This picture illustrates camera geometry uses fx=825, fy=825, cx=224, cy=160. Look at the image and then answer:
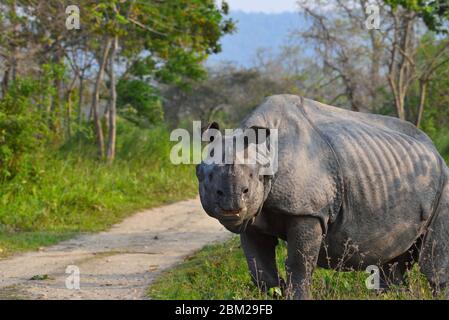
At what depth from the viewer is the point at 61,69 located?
17.5 meters

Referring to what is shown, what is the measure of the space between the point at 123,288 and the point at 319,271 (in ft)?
6.62

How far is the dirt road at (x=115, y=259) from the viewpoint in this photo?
8.34 m

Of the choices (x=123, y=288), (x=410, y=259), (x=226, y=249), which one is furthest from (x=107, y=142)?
(x=410, y=259)

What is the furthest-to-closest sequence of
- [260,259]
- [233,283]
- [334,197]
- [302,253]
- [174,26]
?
[174,26], [233,283], [260,259], [334,197], [302,253]

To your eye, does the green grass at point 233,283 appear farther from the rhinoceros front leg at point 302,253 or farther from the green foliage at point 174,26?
the green foliage at point 174,26

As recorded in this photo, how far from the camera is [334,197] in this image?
6.27 m

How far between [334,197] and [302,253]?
52cm

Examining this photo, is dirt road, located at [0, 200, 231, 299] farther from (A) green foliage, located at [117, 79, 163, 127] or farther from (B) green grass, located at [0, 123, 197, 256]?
(A) green foliage, located at [117, 79, 163, 127]

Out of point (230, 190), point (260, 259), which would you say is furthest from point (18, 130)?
point (230, 190)

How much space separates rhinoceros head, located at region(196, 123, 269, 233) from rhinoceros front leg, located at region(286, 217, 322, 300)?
1.84ft

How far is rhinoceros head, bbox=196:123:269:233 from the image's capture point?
17.9 feet

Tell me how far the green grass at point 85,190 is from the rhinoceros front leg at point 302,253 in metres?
5.79

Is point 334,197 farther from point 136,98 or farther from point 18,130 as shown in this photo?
point 136,98
